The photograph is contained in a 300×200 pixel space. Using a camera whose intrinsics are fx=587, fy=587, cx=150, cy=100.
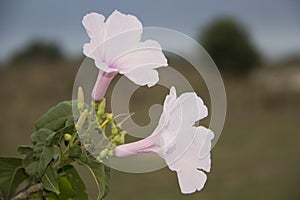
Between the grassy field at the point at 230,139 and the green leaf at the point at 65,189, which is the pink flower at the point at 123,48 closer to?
the green leaf at the point at 65,189

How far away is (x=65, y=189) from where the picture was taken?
468mm

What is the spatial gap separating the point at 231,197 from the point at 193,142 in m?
2.71

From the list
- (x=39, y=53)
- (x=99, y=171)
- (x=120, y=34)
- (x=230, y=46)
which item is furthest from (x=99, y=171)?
(x=230, y=46)

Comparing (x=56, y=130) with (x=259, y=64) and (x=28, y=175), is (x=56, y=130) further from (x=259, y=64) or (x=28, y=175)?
(x=259, y=64)

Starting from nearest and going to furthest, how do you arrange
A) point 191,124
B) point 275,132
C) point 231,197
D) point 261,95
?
1. point 191,124
2. point 231,197
3. point 275,132
4. point 261,95

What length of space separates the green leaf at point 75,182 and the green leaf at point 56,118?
4 cm

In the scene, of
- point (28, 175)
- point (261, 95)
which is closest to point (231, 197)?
point (261, 95)

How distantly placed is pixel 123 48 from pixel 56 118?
0.10 meters

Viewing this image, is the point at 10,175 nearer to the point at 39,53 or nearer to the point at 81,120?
the point at 81,120

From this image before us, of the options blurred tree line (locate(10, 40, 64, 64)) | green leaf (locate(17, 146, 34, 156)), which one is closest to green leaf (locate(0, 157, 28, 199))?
green leaf (locate(17, 146, 34, 156))

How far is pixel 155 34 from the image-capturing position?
41 centimetres

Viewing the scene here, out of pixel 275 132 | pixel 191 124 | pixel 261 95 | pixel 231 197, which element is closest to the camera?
pixel 191 124

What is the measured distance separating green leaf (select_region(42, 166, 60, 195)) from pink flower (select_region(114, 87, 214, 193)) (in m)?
0.08

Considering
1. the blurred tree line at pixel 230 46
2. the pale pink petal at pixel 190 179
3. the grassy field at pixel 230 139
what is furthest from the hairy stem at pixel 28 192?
the blurred tree line at pixel 230 46
